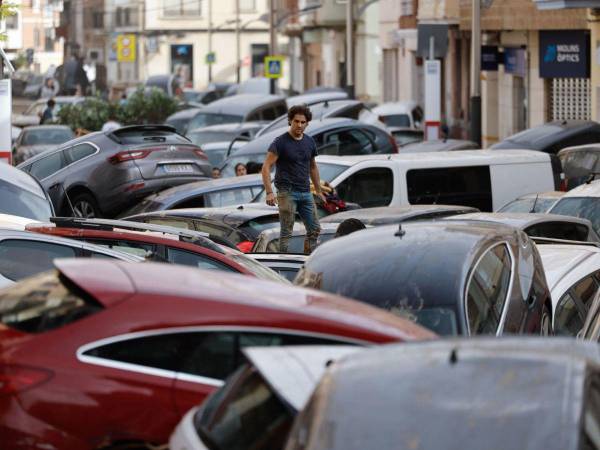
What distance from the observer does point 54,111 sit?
40.9 meters

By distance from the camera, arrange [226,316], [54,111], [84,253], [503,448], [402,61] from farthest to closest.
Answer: [402,61] < [54,111] < [84,253] < [226,316] < [503,448]

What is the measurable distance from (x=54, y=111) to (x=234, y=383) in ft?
118

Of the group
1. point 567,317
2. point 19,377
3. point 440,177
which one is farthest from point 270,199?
point 19,377

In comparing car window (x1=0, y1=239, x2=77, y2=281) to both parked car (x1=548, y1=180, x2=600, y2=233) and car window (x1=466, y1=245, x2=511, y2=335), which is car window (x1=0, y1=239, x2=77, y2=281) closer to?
car window (x1=466, y1=245, x2=511, y2=335)

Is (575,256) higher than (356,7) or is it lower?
lower

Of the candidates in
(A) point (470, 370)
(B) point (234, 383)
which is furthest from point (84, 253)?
(A) point (470, 370)

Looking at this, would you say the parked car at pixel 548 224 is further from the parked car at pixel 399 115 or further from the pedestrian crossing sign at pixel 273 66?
the pedestrian crossing sign at pixel 273 66

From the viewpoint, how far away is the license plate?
2123 cm

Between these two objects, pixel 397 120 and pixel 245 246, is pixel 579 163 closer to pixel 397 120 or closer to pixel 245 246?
pixel 245 246

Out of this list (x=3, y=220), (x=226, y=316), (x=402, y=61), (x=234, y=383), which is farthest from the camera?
(x=402, y=61)

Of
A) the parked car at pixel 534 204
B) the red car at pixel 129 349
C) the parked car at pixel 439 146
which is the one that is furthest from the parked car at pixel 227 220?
the parked car at pixel 439 146

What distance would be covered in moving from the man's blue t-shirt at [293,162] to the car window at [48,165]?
725 centimetres

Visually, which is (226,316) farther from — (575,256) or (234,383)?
(575,256)

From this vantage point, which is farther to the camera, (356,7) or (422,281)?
(356,7)
